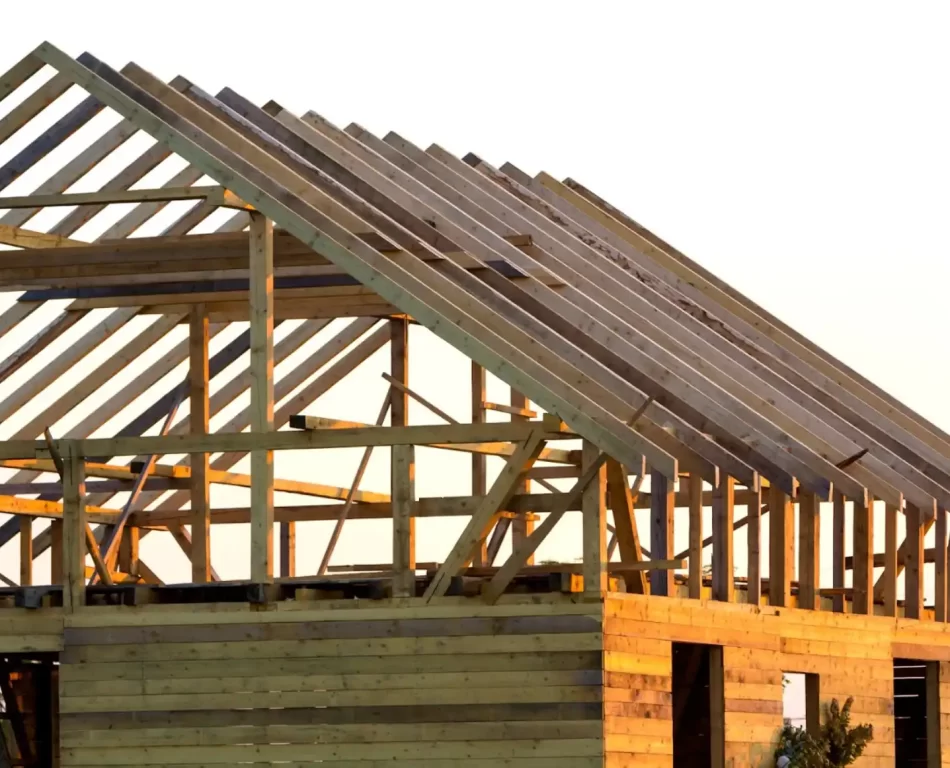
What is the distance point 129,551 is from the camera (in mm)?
29141

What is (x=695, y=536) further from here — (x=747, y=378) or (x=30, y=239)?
(x=30, y=239)

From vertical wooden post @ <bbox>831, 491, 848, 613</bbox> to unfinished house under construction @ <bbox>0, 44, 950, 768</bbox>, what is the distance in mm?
37

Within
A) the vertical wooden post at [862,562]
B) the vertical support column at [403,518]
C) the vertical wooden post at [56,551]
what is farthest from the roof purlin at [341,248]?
the vertical wooden post at [56,551]

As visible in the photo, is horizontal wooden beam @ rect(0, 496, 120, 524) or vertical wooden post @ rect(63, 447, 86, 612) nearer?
vertical wooden post @ rect(63, 447, 86, 612)

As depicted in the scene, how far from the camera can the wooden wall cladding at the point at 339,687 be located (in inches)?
806

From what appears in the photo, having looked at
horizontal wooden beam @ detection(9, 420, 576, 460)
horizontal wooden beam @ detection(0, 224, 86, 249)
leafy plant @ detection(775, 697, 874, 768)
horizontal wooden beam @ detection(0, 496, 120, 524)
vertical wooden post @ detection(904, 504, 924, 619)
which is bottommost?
leafy plant @ detection(775, 697, 874, 768)

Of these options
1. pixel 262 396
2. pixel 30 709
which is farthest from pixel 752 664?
pixel 30 709

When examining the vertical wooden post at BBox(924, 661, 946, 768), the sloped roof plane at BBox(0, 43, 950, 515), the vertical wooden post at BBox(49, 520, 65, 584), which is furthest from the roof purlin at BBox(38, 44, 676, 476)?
the vertical wooden post at BBox(924, 661, 946, 768)

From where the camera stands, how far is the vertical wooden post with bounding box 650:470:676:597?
22.0 meters

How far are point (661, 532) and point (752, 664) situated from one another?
83.4 inches

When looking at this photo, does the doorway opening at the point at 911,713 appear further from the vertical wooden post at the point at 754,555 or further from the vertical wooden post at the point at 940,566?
the vertical wooden post at the point at 754,555

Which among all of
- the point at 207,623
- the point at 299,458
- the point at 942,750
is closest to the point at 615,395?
the point at 207,623

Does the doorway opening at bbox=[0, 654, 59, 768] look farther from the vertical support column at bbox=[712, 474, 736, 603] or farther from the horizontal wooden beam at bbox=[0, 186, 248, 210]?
the vertical support column at bbox=[712, 474, 736, 603]

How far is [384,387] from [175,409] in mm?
13667
